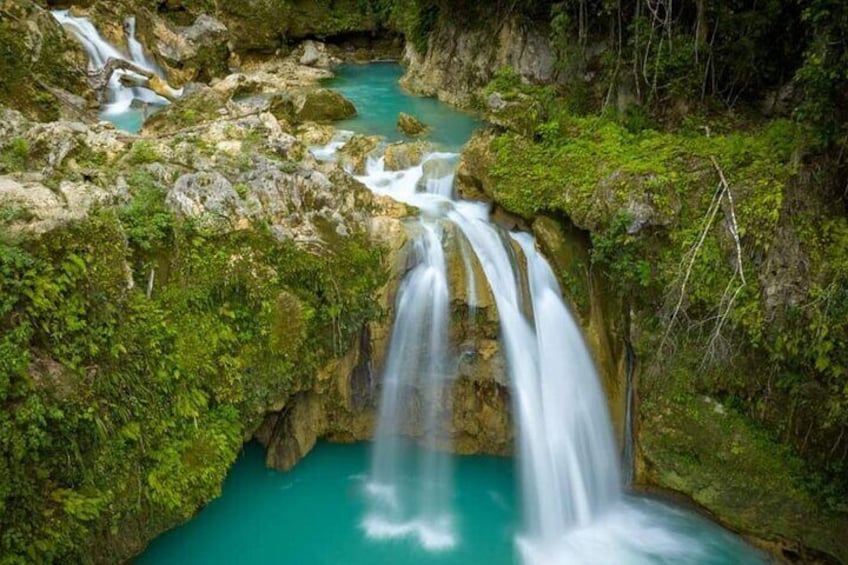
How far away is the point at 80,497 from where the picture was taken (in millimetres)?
4766

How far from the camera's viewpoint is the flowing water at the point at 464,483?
634cm

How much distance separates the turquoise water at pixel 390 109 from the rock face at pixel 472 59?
541mm

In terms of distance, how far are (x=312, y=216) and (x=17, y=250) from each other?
2874mm

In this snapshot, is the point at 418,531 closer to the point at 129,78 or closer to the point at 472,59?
the point at 472,59

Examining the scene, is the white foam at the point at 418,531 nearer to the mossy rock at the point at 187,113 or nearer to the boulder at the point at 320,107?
the mossy rock at the point at 187,113

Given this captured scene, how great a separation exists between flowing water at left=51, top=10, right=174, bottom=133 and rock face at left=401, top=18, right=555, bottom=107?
7.29 meters

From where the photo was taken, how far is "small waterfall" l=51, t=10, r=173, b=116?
14.7 m

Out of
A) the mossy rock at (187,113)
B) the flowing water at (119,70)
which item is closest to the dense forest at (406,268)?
the mossy rock at (187,113)

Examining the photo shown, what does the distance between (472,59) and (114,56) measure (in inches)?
377

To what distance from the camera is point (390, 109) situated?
1575 centimetres

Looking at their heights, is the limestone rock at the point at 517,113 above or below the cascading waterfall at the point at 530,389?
above

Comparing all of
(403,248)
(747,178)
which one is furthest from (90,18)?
(747,178)

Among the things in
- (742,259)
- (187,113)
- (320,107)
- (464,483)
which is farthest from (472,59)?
(464,483)

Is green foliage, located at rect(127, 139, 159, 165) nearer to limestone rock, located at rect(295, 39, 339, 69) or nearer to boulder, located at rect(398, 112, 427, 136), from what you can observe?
boulder, located at rect(398, 112, 427, 136)
